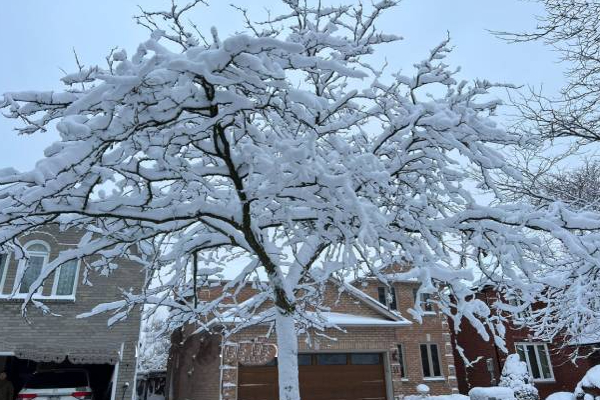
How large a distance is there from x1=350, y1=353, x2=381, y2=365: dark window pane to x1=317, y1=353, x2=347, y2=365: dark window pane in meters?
0.34

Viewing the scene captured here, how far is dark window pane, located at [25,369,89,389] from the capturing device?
A: 33.8 ft

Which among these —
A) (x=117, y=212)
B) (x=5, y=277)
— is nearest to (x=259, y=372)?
(x=5, y=277)

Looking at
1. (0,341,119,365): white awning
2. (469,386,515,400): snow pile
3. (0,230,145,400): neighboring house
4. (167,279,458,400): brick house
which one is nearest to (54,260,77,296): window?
(0,230,145,400): neighboring house

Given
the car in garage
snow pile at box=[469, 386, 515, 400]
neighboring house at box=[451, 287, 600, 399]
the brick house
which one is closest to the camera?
the car in garage

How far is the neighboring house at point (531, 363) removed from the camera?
20219 mm

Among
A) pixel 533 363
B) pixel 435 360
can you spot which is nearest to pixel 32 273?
pixel 435 360

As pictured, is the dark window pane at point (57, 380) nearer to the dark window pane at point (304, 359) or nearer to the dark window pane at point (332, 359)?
the dark window pane at point (304, 359)

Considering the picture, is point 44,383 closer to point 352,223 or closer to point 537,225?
point 352,223

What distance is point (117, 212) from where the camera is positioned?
463cm

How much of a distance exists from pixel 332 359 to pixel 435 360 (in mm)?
6313

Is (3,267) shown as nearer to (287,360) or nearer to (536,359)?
(287,360)

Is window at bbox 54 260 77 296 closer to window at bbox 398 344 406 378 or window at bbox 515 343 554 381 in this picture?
window at bbox 398 344 406 378

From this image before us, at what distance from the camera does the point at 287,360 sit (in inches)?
204

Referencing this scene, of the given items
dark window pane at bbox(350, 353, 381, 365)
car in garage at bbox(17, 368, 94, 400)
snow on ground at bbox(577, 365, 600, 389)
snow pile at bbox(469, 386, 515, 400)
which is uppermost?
dark window pane at bbox(350, 353, 381, 365)
